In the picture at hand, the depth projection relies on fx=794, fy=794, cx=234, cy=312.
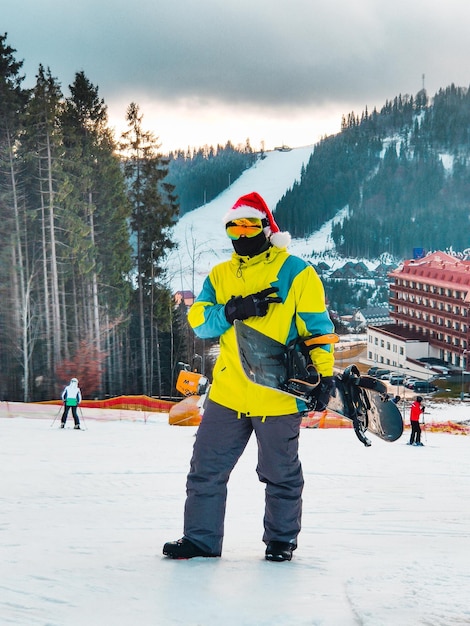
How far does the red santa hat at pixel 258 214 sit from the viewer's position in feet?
11.3

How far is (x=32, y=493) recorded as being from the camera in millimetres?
5711

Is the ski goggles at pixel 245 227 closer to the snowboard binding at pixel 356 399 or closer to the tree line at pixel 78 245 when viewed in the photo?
the snowboard binding at pixel 356 399

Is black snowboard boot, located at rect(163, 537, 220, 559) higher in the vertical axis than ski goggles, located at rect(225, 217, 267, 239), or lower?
lower

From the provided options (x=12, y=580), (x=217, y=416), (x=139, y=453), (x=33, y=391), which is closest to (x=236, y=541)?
(x=217, y=416)

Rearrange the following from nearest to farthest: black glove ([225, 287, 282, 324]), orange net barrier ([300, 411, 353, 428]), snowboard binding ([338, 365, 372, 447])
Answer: black glove ([225, 287, 282, 324]) → snowboard binding ([338, 365, 372, 447]) → orange net barrier ([300, 411, 353, 428])

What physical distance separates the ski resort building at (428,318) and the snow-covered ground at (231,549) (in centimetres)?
6642

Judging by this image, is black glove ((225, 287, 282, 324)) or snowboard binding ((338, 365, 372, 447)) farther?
snowboard binding ((338, 365, 372, 447))

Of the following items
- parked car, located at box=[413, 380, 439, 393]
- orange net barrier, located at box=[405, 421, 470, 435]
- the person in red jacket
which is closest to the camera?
the person in red jacket

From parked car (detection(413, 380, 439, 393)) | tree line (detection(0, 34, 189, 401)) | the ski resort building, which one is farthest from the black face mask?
the ski resort building

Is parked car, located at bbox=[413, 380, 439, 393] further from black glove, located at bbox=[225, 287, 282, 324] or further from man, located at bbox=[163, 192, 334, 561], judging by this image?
black glove, located at bbox=[225, 287, 282, 324]

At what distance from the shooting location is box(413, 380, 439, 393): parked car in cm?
6279

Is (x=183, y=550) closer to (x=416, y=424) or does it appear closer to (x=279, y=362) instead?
(x=279, y=362)

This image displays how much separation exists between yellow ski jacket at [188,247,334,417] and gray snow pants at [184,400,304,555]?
6cm

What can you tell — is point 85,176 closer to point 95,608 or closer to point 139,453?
point 139,453
